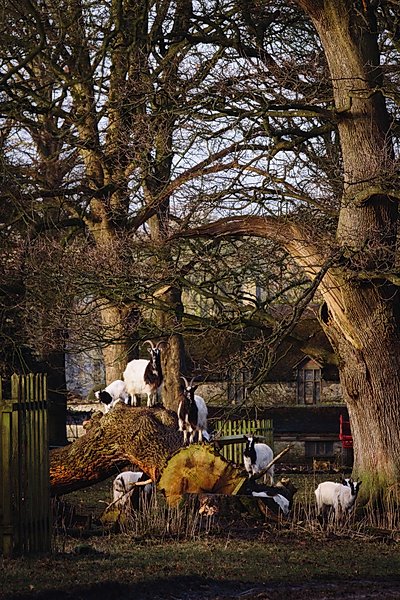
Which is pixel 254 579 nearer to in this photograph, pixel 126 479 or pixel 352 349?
pixel 126 479

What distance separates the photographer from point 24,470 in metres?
13.2

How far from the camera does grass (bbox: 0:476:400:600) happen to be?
1101 centimetres

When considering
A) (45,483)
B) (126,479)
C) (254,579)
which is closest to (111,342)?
(126,479)

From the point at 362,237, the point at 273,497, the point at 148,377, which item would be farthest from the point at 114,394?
the point at 362,237

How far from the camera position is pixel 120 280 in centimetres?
2038

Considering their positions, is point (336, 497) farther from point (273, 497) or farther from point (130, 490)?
point (130, 490)

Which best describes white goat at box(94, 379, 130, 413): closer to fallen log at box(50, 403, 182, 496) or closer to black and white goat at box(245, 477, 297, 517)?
fallen log at box(50, 403, 182, 496)

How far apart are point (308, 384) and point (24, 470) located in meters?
26.4

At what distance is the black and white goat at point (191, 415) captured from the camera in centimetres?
1817

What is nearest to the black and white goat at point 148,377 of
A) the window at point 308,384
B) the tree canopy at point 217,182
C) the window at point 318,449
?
the tree canopy at point 217,182

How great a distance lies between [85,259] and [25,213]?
2.02 m

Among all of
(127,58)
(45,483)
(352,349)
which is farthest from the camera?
(127,58)

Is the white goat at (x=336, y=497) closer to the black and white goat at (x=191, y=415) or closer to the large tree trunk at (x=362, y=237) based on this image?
the large tree trunk at (x=362, y=237)

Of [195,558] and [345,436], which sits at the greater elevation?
[345,436]
